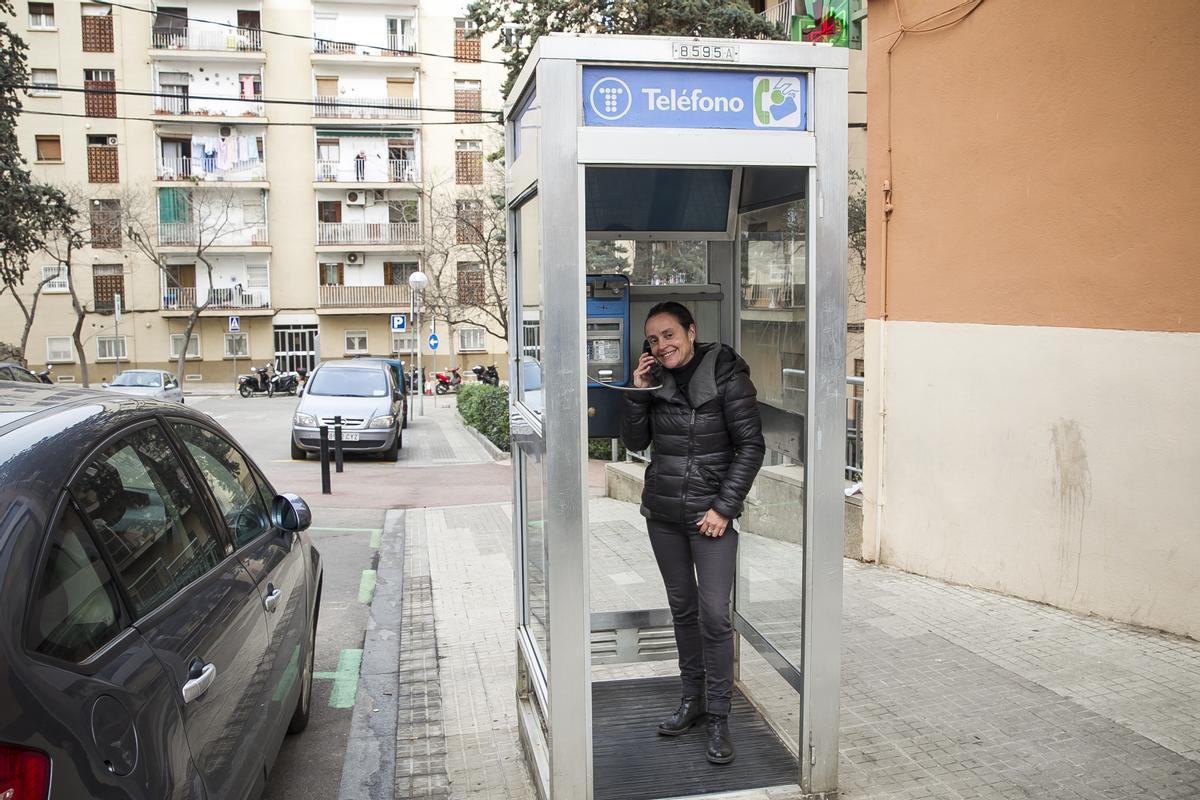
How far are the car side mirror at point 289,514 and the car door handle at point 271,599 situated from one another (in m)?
0.47

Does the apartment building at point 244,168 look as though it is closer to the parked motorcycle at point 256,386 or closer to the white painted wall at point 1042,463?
the parked motorcycle at point 256,386

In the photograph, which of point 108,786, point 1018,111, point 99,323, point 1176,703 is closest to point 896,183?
point 1018,111

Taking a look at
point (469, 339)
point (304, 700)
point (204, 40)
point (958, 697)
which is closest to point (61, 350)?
point (204, 40)

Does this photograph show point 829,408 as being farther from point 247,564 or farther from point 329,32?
point 329,32

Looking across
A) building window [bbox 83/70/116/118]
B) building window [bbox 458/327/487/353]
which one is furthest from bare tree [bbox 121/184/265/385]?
building window [bbox 458/327/487/353]

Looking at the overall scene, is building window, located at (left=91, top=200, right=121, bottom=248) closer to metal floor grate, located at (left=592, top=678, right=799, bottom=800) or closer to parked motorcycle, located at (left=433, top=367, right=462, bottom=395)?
parked motorcycle, located at (left=433, top=367, right=462, bottom=395)

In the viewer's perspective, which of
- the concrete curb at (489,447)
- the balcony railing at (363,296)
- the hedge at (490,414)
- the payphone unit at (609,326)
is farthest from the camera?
the balcony railing at (363,296)

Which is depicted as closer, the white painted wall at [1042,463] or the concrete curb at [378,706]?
the concrete curb at [378,706]

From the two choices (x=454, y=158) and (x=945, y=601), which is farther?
(x=454, y=158)

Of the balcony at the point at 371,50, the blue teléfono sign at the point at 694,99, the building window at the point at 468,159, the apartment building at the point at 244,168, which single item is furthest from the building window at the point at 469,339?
the blue teléfono sign at the point at 694,99

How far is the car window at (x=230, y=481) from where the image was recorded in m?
3.82

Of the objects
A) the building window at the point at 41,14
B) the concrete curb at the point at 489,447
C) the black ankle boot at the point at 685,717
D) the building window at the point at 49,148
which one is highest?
the building window at the point at 41,14

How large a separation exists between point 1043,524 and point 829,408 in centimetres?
330

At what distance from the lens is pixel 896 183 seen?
298 inches
